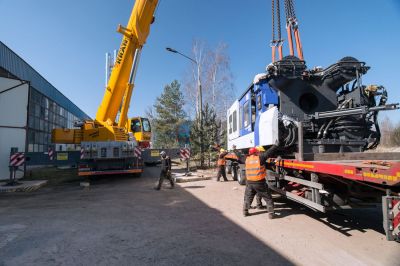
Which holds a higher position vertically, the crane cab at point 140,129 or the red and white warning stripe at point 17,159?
the crane cab at point 140,129

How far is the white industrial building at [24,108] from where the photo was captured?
12234 mm

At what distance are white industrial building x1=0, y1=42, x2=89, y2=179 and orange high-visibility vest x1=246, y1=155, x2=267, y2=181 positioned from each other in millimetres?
11236

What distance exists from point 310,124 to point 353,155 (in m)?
1.40

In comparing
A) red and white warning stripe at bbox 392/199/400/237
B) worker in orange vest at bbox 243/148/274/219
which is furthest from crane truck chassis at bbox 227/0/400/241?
red and white warning stripe at bbox 392/199/400/237

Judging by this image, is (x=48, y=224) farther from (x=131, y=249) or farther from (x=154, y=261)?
(x=154, y=261)

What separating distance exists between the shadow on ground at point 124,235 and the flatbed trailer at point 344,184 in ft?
4.47

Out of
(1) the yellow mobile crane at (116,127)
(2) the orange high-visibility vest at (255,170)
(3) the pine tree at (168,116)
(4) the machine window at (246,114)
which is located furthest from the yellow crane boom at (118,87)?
(3) the pine tree at (168,116)

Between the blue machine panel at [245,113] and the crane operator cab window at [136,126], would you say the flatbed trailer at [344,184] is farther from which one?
the crane operator cab window at [136,126]

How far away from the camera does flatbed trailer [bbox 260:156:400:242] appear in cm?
323

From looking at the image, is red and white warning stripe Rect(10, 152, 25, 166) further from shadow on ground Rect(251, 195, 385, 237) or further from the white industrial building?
shadow on ground Rect(251, 195, 385, 237)

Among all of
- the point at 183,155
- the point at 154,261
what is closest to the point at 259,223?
the point at 154,261

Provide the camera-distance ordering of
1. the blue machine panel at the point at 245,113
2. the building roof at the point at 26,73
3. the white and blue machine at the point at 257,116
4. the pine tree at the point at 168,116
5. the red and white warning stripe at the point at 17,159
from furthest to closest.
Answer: the pine tree at the point at 168,116
the building roof at the point at 26,73
the red and white warning stripe at the point at 17,159
the blue machine panel at the point at 245,113
the white and blue machine at the point at 257,116

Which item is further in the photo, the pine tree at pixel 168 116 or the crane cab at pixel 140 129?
the pine tree at pixel 168 116

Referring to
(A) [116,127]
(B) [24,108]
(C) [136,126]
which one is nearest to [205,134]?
(C) [136,126]
